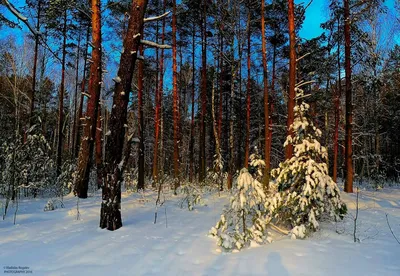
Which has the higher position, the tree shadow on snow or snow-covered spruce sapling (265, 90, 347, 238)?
snow-covered spruce sapling (265, 90, 347, 238)

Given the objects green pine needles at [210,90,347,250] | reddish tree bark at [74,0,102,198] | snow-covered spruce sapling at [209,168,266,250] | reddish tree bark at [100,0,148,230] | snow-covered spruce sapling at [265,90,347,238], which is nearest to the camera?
snow-covered spruce sapling at [209,168,266,250]

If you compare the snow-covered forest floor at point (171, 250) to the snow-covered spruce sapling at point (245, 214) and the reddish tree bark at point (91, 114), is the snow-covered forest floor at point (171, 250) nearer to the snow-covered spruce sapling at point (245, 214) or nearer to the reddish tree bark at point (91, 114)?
the snow-covered spruce sapling at point (245, 214)

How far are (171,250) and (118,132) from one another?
224 centimetres

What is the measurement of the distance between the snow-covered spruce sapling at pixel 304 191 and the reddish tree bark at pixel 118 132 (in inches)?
106

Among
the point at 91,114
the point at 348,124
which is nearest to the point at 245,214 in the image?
the point at 91,114

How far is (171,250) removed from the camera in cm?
377

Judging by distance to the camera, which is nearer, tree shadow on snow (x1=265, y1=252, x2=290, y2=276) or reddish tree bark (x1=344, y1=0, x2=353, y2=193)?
tree shadow on snow (x1=265, y1=252, x2=290, y2=276)

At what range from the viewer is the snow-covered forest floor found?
3.08m

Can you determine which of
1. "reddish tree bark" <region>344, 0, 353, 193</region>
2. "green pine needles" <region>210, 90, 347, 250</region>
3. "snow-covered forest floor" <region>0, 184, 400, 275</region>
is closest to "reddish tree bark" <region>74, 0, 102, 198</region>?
"snow-covered forest floor" <region>0, 184, 400, 275</region>

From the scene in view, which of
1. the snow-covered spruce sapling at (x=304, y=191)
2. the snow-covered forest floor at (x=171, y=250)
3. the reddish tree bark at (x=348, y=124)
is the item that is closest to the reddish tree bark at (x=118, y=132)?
the snow-covered forest floor at (x=171, y=250)

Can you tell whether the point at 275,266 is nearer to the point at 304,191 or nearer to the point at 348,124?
the point at 304,191

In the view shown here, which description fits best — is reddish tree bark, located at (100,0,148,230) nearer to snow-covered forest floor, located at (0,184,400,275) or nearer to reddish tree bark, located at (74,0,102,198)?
snow-covered forest floor, located at (0,184,400,275)

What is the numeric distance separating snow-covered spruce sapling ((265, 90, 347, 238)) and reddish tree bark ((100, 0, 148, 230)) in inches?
106

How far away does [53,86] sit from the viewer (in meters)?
28.7
